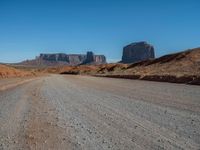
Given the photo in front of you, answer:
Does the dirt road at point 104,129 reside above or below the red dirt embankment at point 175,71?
below

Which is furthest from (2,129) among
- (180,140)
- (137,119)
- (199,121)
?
(199,121)

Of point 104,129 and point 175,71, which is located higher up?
point 175,71

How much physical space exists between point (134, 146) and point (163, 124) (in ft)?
8.48

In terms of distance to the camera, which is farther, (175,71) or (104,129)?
(175,71)

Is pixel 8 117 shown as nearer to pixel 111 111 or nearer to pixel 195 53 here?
pixel 111 111

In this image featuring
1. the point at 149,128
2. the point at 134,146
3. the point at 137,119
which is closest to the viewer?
the point at 134,146

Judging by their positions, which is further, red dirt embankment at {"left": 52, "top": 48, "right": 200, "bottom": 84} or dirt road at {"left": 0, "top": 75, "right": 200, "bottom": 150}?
red dirt embankment at {"left": 52, "top": 48, "right": 200, "bottom": 84}

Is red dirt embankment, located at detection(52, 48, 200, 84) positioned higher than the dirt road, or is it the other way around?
red dirt embankment, located at detection(52, 48, 200, 84)

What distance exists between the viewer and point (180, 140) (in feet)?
23.6

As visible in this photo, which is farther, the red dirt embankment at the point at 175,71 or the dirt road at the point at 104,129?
the red dirt embankment at the point at 175,71

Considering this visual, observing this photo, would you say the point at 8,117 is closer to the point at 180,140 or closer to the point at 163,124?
the point at 163,124

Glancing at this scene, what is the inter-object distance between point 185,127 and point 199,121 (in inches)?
40.0

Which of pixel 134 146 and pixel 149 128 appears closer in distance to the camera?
pixel 134 146

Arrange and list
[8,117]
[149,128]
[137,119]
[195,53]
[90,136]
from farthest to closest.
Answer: [195,53]
[8,117]
[137,119]
[149,128]
[90,136]
